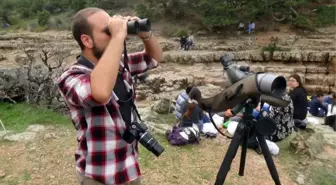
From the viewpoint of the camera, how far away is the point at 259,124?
1.75m

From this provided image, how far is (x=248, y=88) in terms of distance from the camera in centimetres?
165

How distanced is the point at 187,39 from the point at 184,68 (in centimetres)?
307

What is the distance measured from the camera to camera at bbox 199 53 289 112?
157cm

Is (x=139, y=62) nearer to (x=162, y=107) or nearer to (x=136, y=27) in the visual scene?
(x=136, y=27)

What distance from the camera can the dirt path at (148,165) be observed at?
2.96 meters

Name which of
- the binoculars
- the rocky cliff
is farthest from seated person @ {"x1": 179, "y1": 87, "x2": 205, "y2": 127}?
the rocky cliff

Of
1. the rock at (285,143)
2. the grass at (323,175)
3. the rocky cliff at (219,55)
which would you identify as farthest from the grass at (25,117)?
the rocky cliff at (219,55)

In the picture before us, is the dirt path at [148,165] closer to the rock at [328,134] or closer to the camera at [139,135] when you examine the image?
the rock at [328,134]

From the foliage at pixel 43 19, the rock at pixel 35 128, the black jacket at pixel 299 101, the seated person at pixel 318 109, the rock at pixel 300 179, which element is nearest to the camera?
the rock at pixel 300 179

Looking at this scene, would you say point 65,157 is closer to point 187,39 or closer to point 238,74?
point 238,74

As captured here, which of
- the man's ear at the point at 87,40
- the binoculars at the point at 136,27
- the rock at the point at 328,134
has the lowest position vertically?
the rock at the point at 328,134

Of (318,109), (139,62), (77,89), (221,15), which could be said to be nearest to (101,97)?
(77,89)

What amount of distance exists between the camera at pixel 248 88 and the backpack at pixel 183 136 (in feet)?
5.94

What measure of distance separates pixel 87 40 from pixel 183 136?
2.62m
